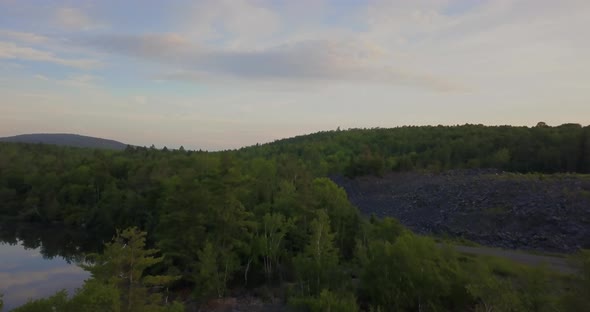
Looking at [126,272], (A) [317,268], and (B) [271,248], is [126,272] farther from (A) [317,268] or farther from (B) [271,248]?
(B) [271,248]

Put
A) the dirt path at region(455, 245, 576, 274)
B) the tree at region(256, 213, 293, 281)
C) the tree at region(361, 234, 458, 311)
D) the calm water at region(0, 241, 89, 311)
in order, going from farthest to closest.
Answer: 1. the calm water at region(0, 241, 89, 311)
2. the tree at region(256, 213, 293, 281)
3. the dirt path at region(455, 245, 576, 274)
4. the tree at region(361, 234, 458, 311)

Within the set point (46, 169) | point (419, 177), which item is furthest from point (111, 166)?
point (419, 177)

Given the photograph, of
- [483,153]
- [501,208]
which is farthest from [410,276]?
[483,153]

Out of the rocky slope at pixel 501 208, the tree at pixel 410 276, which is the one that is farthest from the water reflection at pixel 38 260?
the rocky slope at pixel 501 208

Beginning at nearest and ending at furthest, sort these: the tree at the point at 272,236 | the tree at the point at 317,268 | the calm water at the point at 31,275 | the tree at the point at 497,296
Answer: the tree at the point at 497,296 < the tree at the point at 317,268 < the tree at the point at 272,236 < the calm water at the point at 31,275

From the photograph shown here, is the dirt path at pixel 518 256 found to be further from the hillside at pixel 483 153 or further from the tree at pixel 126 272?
the hillside at pixel 483 153

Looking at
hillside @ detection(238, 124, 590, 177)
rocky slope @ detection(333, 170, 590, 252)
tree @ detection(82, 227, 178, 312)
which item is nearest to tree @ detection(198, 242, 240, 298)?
tree @ detection(82, 227, 178, 312)

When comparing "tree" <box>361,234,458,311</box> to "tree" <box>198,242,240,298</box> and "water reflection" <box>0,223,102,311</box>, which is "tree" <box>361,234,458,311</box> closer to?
"tree" <box>198,242,240,298</box>
